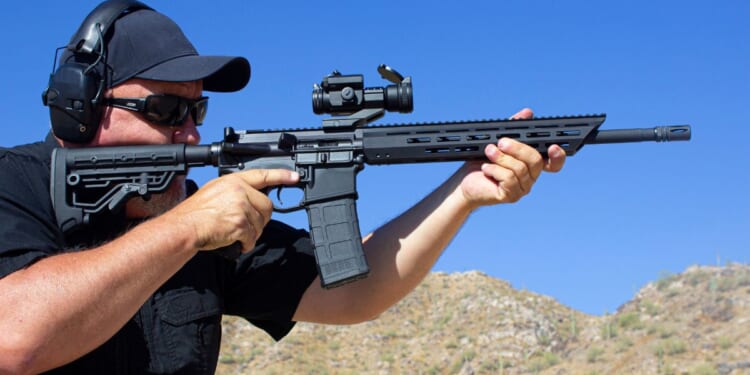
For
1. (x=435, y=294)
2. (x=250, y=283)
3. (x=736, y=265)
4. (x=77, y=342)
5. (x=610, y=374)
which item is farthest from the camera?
(x=435, y=294)

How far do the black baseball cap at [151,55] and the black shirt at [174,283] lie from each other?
2.03ft

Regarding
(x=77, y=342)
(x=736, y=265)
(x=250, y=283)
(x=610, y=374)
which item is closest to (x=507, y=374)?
(x=610, y=374)

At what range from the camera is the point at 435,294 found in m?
28.8

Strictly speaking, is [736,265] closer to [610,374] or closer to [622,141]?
[610,374]

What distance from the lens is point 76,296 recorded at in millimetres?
3633

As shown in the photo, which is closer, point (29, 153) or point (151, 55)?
point (29, 153)

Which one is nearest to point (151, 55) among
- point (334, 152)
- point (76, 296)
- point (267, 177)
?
point (267, 177)

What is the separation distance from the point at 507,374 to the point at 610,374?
310cm

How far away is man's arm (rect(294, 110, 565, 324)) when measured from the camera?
4539 mm

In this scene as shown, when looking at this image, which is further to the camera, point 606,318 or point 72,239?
point 606,318

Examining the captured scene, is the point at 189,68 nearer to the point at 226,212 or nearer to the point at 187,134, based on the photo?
the point at 187,134

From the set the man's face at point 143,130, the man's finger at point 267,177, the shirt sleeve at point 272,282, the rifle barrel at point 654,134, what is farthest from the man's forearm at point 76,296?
the rifle barrel at point 654,134

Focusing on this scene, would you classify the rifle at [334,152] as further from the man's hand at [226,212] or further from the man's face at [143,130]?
the man's hand at [226,212]

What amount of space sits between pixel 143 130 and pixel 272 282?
46.0 inches
